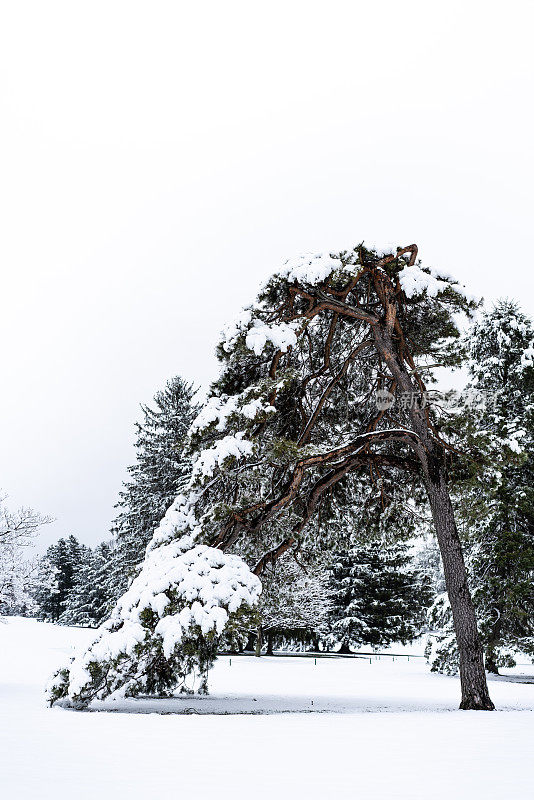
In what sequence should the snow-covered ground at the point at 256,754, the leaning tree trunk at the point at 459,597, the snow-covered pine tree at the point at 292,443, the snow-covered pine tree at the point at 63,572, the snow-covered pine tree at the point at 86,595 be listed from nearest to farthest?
the snow-covered ground at the point at 256,754 → the snow-covered pine tree at the point at 292,443 → the leaning tree trunk at the point at 459,597 → the snow-covered pine tree at the point at 86,595 → the snow-covered pine tree at the point at 63,572

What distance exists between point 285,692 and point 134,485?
1551 cm

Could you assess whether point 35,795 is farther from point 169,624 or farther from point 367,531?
point 367,531

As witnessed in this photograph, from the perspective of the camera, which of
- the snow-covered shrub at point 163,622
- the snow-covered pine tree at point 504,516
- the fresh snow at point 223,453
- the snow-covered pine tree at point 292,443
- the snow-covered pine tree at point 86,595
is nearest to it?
the snow-covered shrub at point 163,622

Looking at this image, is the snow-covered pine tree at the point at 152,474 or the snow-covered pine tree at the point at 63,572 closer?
the snow-covered pine tree at the point at 152,474

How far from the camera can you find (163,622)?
851 cm

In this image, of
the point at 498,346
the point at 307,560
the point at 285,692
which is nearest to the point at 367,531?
the point at 307,560

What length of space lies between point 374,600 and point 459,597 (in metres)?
29.9

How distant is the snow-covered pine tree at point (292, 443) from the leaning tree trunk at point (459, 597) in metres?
0.02

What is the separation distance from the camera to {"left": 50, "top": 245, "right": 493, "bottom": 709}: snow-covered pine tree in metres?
8.84

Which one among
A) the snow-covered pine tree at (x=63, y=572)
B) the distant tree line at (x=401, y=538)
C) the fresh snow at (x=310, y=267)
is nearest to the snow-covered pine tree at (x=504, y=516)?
the distant tree line at (x=401, y=538)

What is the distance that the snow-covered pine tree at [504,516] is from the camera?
18328 millimetres

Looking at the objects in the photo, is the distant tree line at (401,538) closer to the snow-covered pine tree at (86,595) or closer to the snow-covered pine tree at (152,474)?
the snow-covered pine tree at (152,474)

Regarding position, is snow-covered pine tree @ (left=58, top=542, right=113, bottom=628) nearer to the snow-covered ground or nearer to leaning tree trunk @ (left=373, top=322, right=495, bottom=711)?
leaning tree trunk @ (left=373, top=322, right=495, bottom=711)

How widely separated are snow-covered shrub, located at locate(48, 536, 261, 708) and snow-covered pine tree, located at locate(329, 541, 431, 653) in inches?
1216
